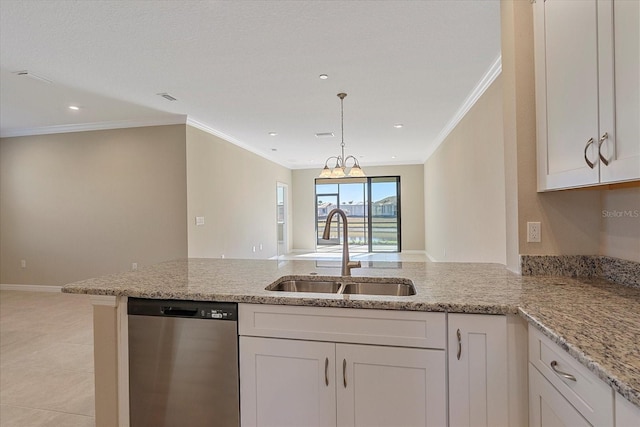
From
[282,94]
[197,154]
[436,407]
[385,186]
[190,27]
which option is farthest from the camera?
[385,186]

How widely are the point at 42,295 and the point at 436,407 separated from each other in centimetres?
605

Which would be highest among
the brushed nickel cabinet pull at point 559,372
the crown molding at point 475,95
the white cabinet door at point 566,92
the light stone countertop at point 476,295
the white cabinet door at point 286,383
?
the crown molding at point 475,95

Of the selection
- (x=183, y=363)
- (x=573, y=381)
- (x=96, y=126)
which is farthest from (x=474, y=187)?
(x=96, y=126)

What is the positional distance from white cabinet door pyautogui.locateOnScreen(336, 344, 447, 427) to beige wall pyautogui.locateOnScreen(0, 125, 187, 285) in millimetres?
3803

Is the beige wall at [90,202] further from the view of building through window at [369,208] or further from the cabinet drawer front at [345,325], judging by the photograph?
the view of building through window at [369,208]

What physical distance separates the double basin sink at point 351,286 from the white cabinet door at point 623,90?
3.16ft

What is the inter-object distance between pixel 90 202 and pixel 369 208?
6.61 m

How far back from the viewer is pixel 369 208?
9312 mm

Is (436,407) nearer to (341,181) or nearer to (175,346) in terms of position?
(175,346)

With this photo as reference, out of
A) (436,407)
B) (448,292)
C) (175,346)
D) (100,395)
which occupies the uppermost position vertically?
(448,292)

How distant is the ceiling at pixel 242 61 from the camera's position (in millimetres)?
2184

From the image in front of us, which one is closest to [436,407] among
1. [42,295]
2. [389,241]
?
[42,295]

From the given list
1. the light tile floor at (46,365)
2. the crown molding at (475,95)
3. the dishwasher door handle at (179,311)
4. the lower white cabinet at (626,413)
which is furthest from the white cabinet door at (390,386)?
the crown molding at (475,95)

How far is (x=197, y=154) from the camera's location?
4.81 m
